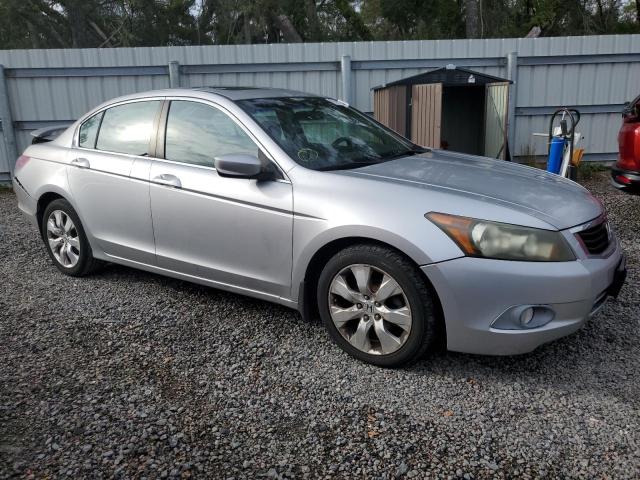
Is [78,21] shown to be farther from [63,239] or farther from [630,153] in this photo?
[630,153]

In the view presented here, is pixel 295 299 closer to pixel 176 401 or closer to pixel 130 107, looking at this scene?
pixel 176 401

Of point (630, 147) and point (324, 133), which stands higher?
point (324, 133)

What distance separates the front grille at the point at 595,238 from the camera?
9.90 feet

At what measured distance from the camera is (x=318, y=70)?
31.1ft

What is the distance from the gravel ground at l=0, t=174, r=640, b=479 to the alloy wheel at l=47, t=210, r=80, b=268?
76 cm

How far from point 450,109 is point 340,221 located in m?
6.83

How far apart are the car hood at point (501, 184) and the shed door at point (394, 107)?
4779 millimetres

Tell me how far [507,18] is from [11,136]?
19047 mm

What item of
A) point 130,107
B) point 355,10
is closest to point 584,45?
point 130,107

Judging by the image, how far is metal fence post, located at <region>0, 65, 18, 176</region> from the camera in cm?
921

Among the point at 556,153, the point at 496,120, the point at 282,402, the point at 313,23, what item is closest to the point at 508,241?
the point at 282,402

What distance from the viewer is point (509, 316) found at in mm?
2828

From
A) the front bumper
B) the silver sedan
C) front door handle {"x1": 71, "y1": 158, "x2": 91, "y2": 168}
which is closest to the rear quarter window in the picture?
the silver sedan

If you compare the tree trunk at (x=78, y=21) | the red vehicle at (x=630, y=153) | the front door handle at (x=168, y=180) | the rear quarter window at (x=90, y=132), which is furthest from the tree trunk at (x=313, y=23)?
the front door handle at (x=168, y=180)
